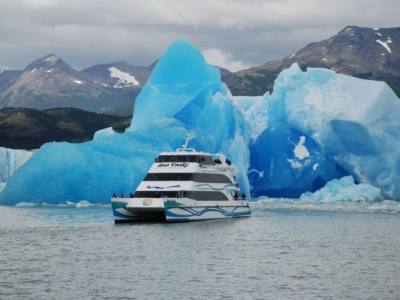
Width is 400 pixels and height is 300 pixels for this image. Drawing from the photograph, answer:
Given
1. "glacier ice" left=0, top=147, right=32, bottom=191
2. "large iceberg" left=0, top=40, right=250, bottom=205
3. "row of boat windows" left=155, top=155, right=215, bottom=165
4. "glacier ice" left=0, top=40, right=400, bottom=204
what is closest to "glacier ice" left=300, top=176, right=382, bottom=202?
"glacier ice" left=0, top=40, right=400, bottom=204

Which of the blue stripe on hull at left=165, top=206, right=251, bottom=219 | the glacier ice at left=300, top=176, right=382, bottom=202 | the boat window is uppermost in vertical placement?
the boat window

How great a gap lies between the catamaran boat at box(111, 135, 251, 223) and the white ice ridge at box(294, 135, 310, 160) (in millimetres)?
30166

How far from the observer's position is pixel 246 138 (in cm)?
8700

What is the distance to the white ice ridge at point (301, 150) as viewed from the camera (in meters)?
89.2

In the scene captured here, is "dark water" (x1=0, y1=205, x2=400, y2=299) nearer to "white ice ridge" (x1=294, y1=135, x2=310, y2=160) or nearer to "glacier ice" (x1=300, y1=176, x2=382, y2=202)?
"glacier ice" (x1=300, y1=176, x2=382, y2=202)

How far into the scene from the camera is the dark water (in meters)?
31.6

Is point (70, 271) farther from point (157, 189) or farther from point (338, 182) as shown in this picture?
point (338, 182)

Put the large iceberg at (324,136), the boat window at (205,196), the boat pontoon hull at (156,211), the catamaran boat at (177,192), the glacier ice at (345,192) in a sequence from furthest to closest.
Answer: the large iceberg at (324,136) < the glacier ice at (345,192) < the boat window at (205,196) < the catamaran boat at (177,192) < the boat pontoon hull at (156,211)

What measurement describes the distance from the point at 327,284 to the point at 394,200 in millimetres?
56420

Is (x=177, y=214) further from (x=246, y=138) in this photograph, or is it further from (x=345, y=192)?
(x=345, y=192)

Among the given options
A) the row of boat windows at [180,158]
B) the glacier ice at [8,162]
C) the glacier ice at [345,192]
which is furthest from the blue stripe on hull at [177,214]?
the glacier ice at [8,162]

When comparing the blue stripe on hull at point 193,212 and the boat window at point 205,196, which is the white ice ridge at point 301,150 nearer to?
the blue stripe on hull at point 193,212

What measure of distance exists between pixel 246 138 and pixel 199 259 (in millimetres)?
47687

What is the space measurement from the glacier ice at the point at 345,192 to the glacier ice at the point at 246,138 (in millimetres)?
536
